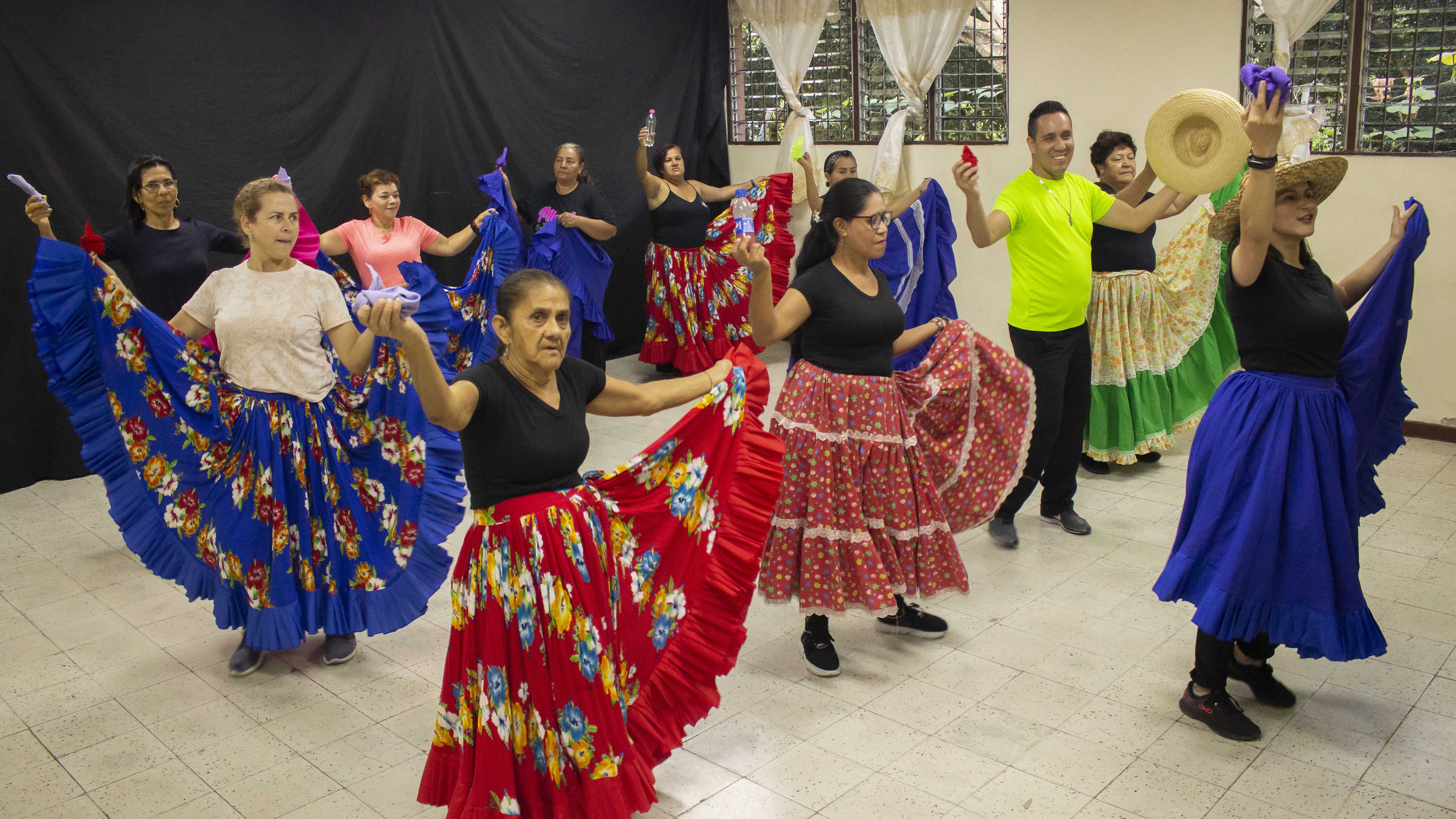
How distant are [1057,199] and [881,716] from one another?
2178 mm

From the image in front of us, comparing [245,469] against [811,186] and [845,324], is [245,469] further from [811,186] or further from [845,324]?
[811,186]

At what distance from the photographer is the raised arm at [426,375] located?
6.64 feet

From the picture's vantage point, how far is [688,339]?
786cm

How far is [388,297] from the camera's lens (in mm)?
2029

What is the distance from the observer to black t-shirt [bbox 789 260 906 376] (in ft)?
11.0

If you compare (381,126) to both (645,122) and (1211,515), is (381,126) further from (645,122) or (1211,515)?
(1211,515)

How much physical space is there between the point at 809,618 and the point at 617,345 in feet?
18.0

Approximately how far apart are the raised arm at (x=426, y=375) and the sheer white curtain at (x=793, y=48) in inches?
241

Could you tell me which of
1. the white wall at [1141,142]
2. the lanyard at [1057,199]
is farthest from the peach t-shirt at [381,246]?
the white wall at [1141,142]

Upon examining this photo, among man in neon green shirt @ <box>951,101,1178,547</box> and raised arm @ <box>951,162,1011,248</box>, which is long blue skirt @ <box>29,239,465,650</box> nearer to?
raised arm @ <box>951,162,1011,248</box>

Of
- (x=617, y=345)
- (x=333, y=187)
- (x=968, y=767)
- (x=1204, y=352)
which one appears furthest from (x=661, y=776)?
(x=617, y=345)

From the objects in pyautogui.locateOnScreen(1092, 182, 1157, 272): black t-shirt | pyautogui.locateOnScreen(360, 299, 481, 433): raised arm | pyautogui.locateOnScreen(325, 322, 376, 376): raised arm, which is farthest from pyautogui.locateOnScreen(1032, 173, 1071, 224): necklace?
pyautogui.locateOnScreen(360, 299, 481, 433): raised arm

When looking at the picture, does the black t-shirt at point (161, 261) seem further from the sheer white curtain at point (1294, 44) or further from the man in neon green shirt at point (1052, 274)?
the sheer white curtain at point (1294, 44)

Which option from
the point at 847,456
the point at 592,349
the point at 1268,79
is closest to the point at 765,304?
the point at 847,456
